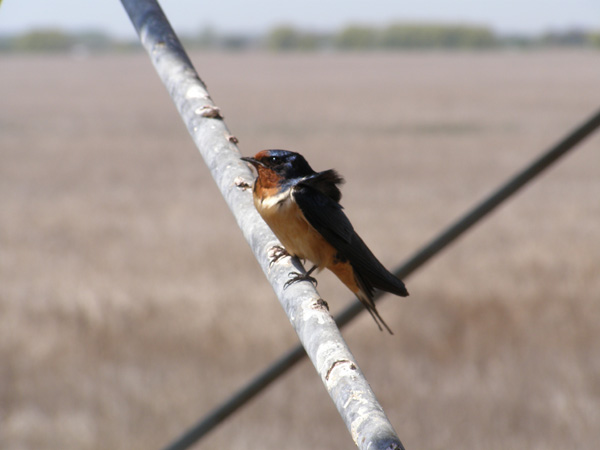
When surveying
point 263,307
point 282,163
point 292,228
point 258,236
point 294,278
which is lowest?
point 294,278

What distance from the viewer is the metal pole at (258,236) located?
99cm

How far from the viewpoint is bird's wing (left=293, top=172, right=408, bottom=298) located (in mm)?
1544

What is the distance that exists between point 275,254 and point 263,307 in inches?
247

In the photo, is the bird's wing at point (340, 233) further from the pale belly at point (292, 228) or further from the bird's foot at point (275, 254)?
the bird's foot at point (275, 254)

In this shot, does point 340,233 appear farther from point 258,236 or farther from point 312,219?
point 258,236

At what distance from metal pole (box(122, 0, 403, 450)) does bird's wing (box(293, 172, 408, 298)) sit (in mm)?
195

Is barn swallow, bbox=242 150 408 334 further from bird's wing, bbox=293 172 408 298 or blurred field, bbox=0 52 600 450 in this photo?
blurred field, bbox=0 52 600 450

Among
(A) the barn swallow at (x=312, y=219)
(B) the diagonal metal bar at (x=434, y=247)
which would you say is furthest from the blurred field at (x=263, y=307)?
(A) the barn swallow at (x=312, y=219)

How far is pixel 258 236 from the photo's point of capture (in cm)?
140

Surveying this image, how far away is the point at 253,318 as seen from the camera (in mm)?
7402

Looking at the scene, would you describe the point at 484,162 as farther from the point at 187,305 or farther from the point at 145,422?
the point at 145,422

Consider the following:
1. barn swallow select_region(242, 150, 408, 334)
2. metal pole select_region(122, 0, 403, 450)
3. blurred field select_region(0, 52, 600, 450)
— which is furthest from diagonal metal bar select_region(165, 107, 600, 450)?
blurred field select_region(0, 52, 600, 450)

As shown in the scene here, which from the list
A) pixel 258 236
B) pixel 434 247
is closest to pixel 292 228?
pixel 258 236

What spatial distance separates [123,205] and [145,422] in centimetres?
553
